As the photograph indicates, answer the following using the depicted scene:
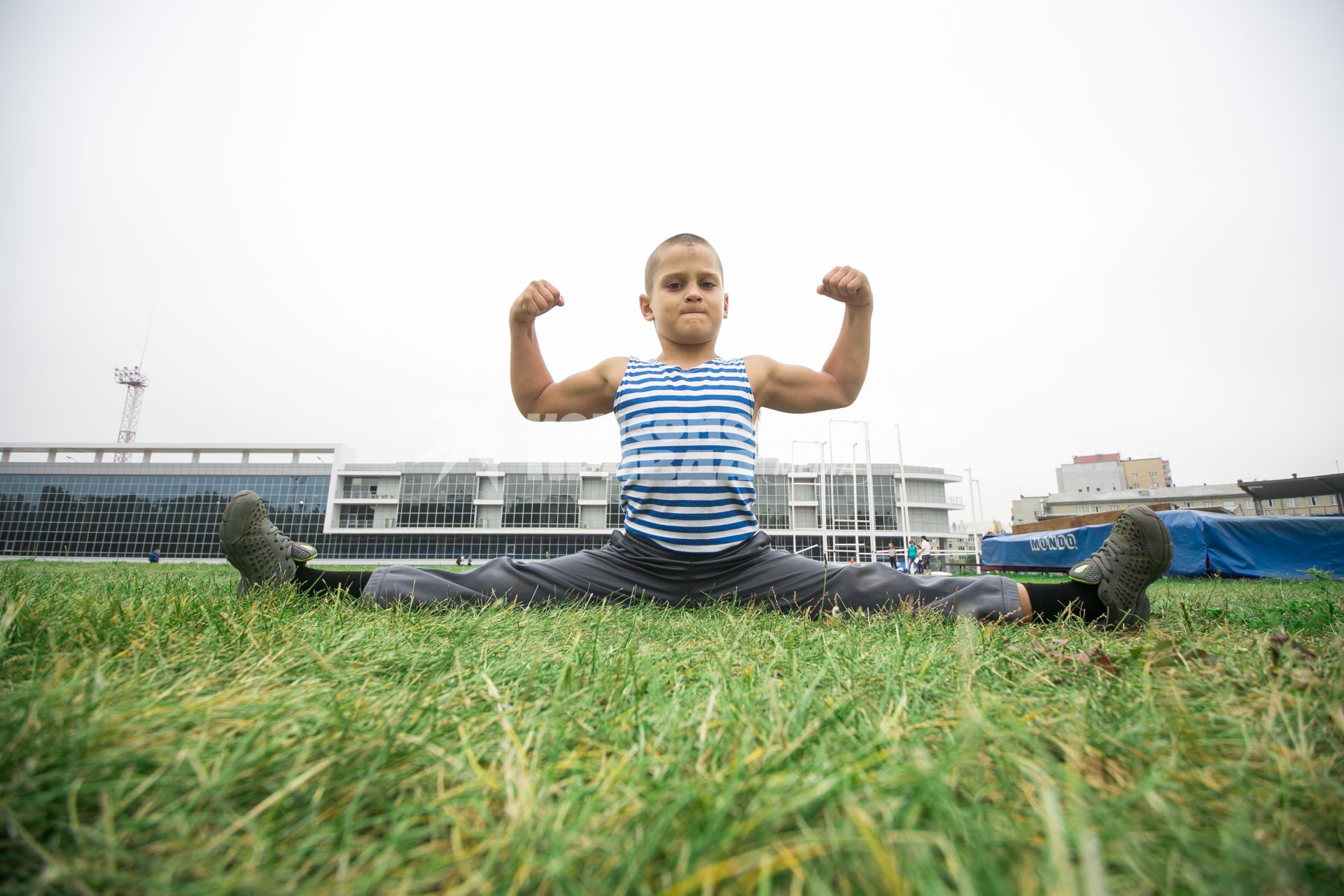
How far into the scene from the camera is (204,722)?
2.50 ft

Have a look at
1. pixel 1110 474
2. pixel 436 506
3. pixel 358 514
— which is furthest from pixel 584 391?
pixel 1110 474

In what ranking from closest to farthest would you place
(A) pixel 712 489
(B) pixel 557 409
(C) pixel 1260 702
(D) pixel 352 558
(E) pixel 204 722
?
(E) pixel 204 722 < (C) pixel 1260 702 < (A) pixel 712 489 < (B) pixel 557 409 < (D) pixel 352 558

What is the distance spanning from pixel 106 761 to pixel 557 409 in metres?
2.64

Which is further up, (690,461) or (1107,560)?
(690,461)

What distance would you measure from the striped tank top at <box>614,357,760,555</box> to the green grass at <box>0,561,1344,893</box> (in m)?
1.38

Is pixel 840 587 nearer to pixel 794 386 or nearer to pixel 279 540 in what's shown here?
pixel 794 386

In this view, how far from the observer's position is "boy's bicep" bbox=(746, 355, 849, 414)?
3172 mm

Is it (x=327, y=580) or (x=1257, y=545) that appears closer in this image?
(x=327, y=580)

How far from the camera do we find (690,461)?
280 centimetres

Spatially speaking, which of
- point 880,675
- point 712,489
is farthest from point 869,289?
point 880,675

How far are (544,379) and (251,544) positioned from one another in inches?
57.8

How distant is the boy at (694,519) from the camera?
7.67 ft

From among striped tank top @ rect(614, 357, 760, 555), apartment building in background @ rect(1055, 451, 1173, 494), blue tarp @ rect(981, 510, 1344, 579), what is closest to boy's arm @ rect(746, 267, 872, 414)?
striped tank top @ rect(614, 357, 760, 555)

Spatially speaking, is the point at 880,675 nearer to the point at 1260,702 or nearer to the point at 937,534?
the point at 1260,702
